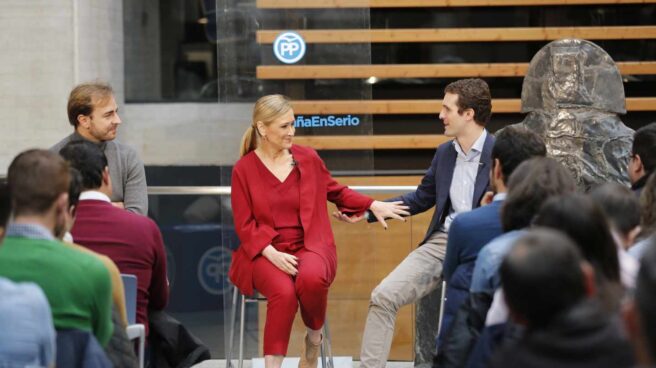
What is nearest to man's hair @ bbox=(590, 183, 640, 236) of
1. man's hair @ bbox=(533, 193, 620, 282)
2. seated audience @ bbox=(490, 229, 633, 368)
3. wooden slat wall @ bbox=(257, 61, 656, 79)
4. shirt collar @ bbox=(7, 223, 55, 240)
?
man's hair @ bbox=(533, 193, 620, 282)

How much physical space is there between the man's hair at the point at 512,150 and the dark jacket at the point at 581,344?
173cm

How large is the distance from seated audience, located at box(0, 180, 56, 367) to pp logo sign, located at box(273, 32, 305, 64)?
3.85 metres

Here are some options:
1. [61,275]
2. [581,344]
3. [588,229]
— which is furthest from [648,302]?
[61,275]

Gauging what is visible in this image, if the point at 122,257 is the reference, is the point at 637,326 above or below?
above

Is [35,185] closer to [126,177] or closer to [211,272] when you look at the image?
[126,177]

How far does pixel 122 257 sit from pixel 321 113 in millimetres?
2531

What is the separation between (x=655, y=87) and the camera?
7.99m

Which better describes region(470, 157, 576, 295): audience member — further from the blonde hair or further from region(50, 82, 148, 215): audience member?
region(50, 82, 148, 215): audience member

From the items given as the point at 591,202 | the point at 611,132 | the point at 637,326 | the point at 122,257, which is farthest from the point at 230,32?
the point at 637,326

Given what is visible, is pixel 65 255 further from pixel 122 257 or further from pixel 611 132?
pixel 611 132

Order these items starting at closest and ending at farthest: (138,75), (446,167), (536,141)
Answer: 1. (536,141)
2. (446,167)
3. (138,75)

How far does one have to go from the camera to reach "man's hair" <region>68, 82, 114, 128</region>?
16.5 feet

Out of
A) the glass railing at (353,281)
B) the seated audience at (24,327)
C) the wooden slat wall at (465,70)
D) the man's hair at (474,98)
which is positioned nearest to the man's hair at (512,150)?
the man's hair at (474,98)

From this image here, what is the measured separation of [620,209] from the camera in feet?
10.7
